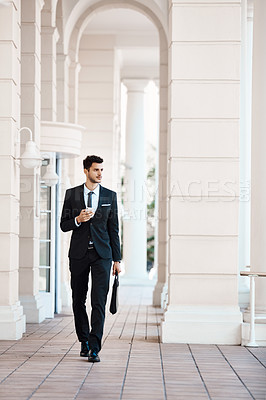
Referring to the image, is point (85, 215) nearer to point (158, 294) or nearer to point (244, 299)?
point (244, 299)

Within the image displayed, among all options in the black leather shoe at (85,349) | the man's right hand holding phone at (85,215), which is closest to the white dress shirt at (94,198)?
the man's right hand holding phone at (85,215)

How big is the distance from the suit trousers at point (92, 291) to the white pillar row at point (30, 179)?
3741 mm

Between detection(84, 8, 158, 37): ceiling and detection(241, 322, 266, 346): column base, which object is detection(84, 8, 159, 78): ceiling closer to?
detection(84, 8, 158, 37): ceiling

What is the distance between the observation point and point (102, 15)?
1803 centimetres

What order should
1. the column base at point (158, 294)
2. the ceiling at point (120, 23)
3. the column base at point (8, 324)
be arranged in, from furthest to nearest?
the ceiling at point (120, 23) < the column base at point (158, 294) < the column base at point (8, 324)

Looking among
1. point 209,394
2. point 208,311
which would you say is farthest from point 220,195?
point 209,394

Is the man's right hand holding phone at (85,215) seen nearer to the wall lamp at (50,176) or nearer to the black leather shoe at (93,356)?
the black leather shoe at (93,356)

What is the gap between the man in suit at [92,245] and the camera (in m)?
7.22

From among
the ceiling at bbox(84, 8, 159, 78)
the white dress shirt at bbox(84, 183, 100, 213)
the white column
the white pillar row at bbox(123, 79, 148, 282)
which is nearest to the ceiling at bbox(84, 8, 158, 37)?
the ceiling at bbox(84, 8, 159, 78)

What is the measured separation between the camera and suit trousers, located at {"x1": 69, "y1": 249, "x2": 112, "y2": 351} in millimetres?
7164

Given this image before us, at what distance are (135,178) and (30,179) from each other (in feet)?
38.9

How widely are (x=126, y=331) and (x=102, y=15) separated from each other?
32.2ft

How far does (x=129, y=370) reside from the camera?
6.76 m

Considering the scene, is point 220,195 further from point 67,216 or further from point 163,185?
point 163,185
